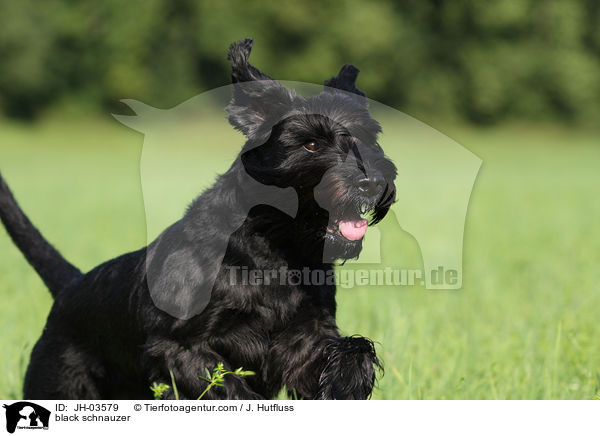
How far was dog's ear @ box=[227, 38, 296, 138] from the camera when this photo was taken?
10.5 feet

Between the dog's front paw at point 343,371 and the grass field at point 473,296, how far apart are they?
2.24 ft

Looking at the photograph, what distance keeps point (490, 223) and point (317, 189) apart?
10683mm

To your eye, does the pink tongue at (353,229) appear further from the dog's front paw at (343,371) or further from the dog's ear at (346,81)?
the dog's ear at (346,81)

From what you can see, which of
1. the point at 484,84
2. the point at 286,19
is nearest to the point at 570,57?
the point at 484,84

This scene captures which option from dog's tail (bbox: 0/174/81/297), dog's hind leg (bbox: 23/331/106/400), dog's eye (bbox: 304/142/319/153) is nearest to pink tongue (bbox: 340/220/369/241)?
dog's eye (bbox: 304/142/319/153)

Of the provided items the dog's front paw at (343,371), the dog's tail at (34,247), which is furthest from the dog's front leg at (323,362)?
the dog's tail at (34,247)

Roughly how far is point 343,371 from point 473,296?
4.27 metres

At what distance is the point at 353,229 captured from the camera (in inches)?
122

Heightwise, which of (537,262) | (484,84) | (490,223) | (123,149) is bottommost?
(537,262)

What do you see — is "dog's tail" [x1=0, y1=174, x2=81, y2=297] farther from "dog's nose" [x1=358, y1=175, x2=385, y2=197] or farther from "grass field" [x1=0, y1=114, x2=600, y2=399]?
"dog's nose" [x1=358, y1=175, x2=385, y2=197]

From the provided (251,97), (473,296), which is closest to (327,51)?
(473,296)

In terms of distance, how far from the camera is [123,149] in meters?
32.2
